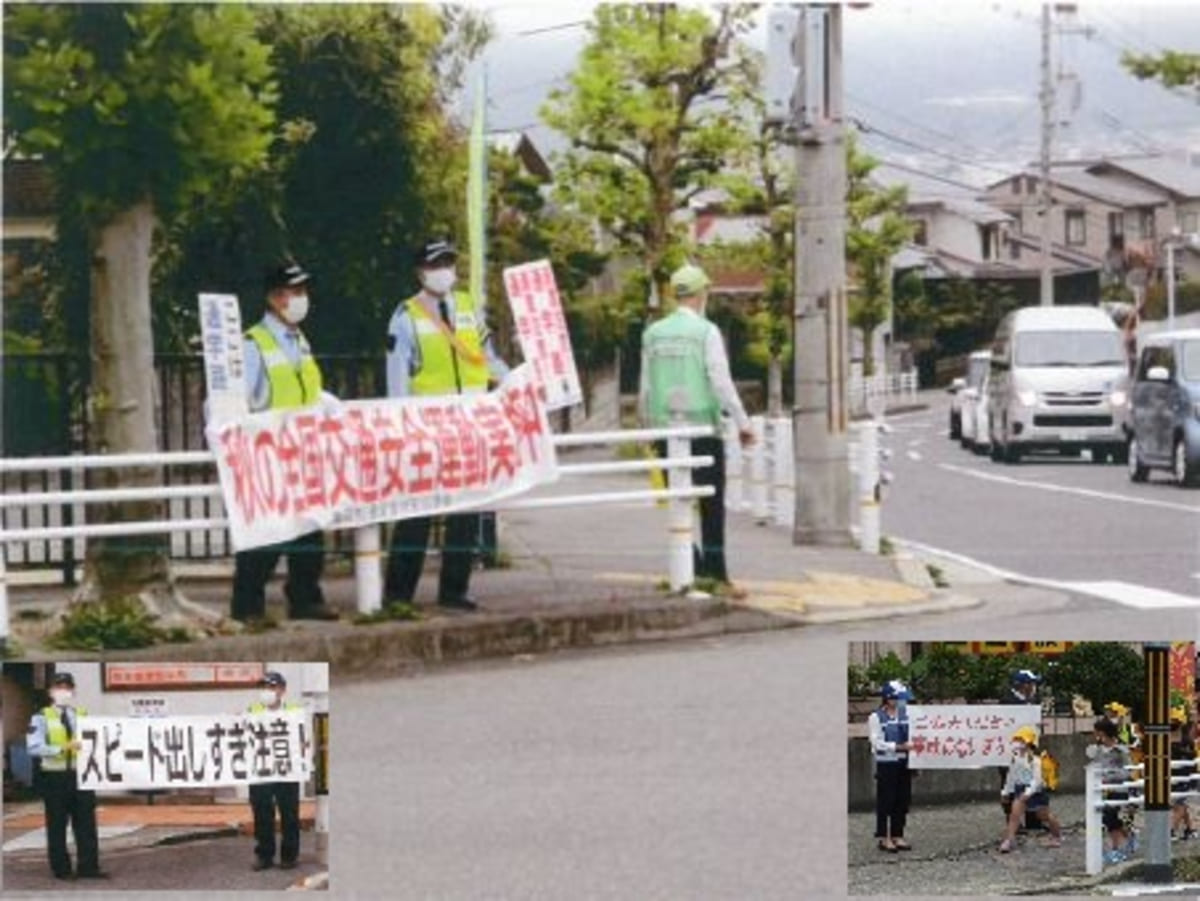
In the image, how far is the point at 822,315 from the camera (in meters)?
7.39

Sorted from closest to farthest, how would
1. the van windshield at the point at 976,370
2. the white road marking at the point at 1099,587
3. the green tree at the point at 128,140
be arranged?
the green tree at the point at 128,140
the white road marking at the point at 1099,587
the van windshield at the point at 976,370

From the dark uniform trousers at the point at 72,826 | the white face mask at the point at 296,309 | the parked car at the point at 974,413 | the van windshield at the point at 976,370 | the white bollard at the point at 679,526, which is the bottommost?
the dark uniform trousers at the point at 72,826

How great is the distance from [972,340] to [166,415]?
74.6 inches

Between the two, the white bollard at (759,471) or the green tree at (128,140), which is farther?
the white bollard at (759,471)

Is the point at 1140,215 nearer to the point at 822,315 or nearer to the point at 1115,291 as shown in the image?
the point at 1115,291

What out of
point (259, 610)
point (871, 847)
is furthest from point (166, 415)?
point (871, 847)

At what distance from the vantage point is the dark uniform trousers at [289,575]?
23.8 feet

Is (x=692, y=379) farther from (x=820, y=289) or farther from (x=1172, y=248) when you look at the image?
(x=1172, y=248)

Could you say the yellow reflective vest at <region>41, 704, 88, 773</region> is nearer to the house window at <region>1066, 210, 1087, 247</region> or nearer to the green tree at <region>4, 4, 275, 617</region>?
the green tree at <region>4, 4, 275, 617</region>

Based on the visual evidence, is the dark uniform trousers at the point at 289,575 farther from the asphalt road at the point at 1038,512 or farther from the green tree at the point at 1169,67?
the green tree at the point at 1169,67

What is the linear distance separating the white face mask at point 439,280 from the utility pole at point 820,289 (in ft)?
2.63

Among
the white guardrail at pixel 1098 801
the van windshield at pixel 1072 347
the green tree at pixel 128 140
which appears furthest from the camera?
the van windshield at pixel 1072 347

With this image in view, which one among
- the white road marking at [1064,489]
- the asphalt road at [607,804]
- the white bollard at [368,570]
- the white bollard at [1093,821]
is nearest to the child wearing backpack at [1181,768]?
the white bollard at [1093,821]

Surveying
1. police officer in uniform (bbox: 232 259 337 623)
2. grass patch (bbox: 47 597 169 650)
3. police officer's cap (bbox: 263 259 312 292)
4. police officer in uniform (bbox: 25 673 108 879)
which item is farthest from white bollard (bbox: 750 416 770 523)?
police officer in uniform (bbox: 25 673 108 879)
